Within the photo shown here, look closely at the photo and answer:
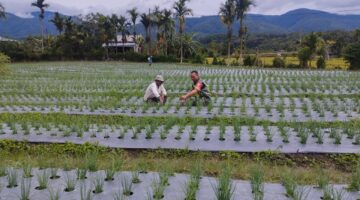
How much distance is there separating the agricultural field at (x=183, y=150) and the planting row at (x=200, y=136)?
0.02 metres

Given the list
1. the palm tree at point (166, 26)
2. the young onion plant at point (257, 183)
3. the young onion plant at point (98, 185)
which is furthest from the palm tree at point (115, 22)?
the young onion plant at point (257, 183)

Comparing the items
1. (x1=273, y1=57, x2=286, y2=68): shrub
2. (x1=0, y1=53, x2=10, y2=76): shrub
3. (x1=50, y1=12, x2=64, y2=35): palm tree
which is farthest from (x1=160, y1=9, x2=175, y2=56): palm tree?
(x1=0, y1=53, x2=10, y2=76): shrub

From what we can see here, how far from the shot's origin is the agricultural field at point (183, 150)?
11.8 ft

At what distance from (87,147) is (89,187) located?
71.6 inches

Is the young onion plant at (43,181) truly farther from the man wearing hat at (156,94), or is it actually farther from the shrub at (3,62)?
the shrub at (3,62)

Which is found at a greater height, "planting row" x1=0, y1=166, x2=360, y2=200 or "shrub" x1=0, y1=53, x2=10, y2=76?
"shrub" x1=0, y1=53, x2=10, y2=76

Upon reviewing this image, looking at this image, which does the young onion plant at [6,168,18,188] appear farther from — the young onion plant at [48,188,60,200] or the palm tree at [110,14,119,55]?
the palm tree at [110,14,119,55]

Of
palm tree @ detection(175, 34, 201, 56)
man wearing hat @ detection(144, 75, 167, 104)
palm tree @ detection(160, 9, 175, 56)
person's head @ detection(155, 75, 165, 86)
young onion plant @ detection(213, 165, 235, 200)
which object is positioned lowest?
young onion plant @ detection(213, 165, 235, 200)

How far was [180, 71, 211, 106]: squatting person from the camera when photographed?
8.09 m

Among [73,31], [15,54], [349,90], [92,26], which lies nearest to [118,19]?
[92,26]

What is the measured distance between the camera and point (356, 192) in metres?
3.52

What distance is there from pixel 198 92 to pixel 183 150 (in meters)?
3.19

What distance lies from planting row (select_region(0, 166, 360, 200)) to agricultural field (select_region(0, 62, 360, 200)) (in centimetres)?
1

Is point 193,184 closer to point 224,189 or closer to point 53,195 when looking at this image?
point 224,189
